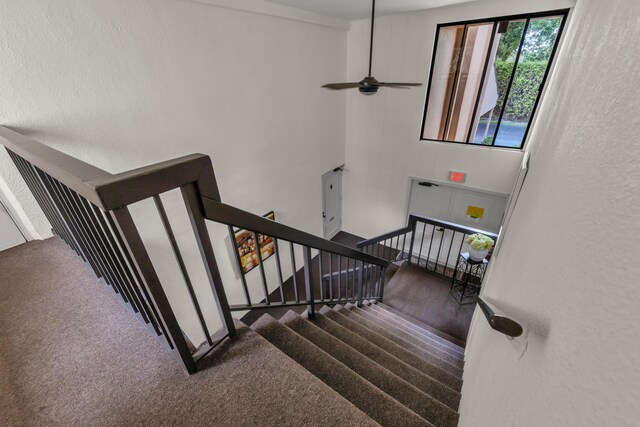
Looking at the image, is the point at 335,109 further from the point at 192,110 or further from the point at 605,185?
the point at 605,185

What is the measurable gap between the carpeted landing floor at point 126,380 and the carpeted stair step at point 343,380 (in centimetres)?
23

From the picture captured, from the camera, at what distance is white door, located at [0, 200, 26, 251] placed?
2070 mm

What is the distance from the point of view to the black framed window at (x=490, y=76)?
3.59 metres

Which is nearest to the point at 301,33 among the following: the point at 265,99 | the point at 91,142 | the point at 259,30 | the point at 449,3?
the point at 259,30

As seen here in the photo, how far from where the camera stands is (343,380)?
4.81ft

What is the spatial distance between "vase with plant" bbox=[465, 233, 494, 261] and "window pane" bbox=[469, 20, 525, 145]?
71.0 inches

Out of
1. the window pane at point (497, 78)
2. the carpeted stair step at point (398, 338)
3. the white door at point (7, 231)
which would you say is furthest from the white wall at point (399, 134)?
the white door at point (7, 231)

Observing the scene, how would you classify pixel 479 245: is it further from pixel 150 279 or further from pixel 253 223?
pixel 150 279

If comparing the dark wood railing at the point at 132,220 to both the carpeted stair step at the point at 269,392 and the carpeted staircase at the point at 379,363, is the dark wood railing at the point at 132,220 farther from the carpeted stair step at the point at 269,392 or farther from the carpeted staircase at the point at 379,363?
the carpeted staircase at the point at 379,363

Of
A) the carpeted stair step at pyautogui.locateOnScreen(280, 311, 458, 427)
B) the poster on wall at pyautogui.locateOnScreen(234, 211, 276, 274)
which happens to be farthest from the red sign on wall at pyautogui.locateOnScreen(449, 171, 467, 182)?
the carpeted stair step at pyautogui.locateOnScreen(280, 311, 458, 427)

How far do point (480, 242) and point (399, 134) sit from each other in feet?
8.26

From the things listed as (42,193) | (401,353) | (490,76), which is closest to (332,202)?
(490,76)

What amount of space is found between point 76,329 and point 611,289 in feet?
6.83

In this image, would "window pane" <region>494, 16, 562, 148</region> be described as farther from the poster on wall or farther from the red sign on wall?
the poster on wall
